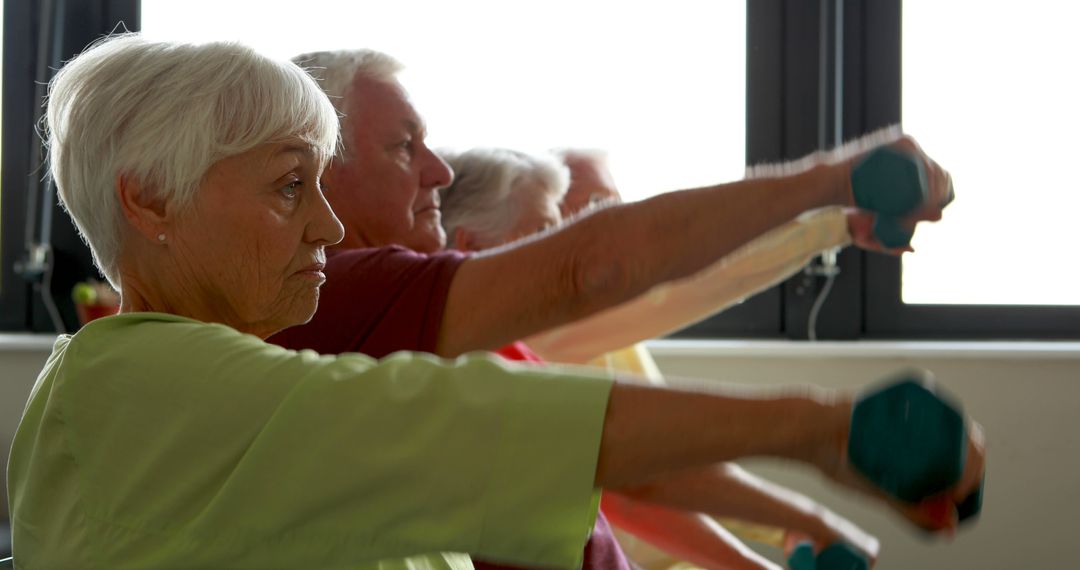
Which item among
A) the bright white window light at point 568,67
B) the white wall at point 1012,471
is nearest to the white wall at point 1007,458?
the white wall at point 1012,471

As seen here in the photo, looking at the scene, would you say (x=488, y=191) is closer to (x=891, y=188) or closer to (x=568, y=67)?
(x=568, y=67)

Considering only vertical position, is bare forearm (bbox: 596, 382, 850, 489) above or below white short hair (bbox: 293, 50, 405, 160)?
below

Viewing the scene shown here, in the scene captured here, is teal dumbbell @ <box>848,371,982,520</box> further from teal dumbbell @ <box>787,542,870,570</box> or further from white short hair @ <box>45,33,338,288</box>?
teal dumbbell @ <box>787,542,870,570</box>

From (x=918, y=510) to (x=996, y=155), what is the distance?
2.42 metres

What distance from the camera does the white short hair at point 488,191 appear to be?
2023mm

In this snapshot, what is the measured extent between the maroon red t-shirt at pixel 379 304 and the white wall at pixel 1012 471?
1548 millimetres

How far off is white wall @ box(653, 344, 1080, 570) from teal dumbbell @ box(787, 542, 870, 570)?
1.04m

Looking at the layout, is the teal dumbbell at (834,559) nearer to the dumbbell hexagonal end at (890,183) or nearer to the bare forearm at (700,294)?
the bare forearm at (700,294)

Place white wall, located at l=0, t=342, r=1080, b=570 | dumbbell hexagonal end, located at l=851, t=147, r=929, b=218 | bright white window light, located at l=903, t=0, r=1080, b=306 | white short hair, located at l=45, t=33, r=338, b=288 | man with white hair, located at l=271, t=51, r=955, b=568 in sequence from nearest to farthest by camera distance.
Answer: white short hair, located at l=45, t=33, r=338, b=288, dumbbell hexagonal end, located at l=851, t=147, r=929, b=218, man with white hair, located at l=271, t=51, r=955, b=568, white wall, located at l=0, t=342, r=1080, b=570, bright white window light, located at l=903, t=0, r=1080, b=306

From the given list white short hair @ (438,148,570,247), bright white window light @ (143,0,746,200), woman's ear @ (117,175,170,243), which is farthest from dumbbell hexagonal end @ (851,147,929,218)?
bright white window light @ (143,0,746,200)

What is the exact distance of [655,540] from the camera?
185 cm

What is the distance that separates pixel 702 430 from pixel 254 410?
26cm

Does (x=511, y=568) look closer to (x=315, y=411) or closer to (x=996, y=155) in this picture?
(x=315, y=411)

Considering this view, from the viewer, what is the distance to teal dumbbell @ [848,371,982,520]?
1.82 feet
